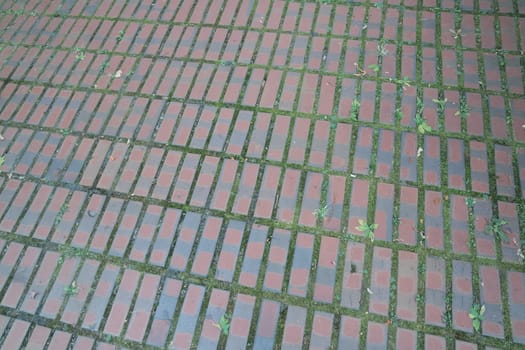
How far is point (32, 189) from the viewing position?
2961 mm

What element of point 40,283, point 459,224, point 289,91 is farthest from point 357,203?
point 40,283

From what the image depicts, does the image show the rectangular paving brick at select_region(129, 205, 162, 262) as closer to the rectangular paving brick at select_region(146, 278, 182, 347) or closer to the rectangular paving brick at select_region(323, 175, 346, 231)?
the rectangular paving brick at select_region(146, 278, 182, 347)

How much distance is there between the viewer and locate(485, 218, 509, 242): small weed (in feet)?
8.33

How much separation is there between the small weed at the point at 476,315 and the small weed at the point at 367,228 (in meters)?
0.64

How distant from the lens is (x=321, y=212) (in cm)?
270

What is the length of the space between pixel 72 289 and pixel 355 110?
213 cm

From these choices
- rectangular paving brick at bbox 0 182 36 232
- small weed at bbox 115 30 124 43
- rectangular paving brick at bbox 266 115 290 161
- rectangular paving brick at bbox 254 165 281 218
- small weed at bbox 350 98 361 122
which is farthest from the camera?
small weed at bbox 115 30 124 43

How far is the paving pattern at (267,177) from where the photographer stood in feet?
7.91

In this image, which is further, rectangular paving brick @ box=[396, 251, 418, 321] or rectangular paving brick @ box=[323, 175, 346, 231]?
rectangular paving brick @ box=[323, 175, 346, 231]

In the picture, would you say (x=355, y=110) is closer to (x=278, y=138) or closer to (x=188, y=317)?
(x=278, y=138)

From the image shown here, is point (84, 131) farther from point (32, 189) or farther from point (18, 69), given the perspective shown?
point (18, 69)

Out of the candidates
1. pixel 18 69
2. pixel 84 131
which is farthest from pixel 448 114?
pixel 18 69

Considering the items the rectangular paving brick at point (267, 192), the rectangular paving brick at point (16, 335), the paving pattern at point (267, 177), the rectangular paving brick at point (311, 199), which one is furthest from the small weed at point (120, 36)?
the rectangular paving brick at point (16, 335)

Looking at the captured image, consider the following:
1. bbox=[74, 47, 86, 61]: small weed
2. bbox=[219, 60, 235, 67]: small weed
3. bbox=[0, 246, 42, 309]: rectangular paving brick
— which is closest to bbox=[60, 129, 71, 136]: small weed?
bbox=[74, 47, 86, 61]: small weed
